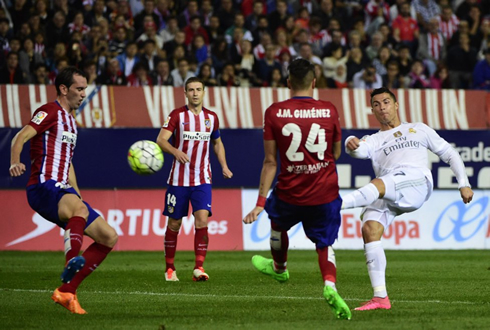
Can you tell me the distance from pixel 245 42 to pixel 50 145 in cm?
1129

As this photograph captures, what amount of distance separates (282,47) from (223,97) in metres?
3.10

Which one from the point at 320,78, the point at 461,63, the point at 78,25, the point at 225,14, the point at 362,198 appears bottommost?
the point at 362,198

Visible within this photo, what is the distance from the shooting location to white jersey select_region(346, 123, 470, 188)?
868 cm

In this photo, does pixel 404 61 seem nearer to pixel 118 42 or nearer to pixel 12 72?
pixel 118 42

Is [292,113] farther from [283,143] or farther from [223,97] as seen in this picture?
[223,97]

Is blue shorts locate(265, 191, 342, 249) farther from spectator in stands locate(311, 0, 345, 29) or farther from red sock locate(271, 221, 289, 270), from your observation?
spectator in stands locate(311, 0, 345, 29)

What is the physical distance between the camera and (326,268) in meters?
7.58

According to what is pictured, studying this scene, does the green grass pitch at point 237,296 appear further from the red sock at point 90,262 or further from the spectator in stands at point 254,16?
the spectator in stands at point 254,16

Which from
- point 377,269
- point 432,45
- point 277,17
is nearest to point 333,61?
point 277,17

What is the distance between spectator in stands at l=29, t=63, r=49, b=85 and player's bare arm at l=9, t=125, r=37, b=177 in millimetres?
9403

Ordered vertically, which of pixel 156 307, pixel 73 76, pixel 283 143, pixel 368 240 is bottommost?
pixel 156 307

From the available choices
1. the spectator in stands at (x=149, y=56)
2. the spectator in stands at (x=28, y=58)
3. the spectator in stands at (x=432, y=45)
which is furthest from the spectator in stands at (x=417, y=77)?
the spectator in stands at (x=28, y=58)

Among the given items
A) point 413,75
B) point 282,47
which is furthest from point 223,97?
point 413,75

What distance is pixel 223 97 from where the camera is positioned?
57.4ft
